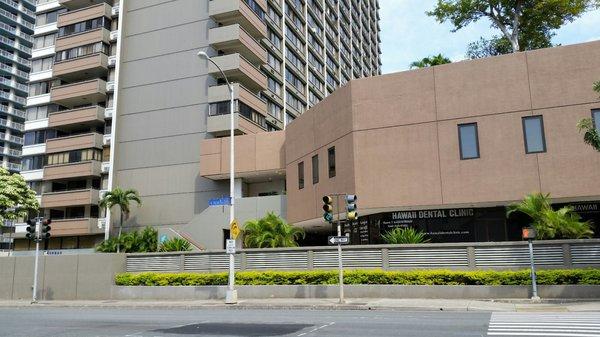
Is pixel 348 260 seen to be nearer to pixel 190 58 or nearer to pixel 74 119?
pixel 190 58

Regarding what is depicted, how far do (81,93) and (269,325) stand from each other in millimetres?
49764

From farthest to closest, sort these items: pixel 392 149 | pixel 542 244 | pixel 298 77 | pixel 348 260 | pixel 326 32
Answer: pixel 326 32, pixel 298 77, pixel 392 149, pixel 348 260, pixel 542 244

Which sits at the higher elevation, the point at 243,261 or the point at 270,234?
the point at 270,234

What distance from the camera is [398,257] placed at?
23719mm

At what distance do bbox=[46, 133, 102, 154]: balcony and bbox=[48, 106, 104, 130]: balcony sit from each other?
5.45 feet

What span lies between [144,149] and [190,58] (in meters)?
10.0

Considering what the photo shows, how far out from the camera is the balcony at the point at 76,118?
56.4 meters

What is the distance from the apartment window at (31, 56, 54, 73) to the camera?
63125mm

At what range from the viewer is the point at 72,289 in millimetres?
30562

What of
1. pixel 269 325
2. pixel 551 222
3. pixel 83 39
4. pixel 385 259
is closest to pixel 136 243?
pixel 83 39

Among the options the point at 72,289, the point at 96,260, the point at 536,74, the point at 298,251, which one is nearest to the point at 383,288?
the point at 298,251

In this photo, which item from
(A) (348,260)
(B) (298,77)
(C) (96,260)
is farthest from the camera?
(B) (298,77)

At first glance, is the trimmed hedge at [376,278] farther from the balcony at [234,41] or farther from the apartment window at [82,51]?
the apartment window at [82,51]

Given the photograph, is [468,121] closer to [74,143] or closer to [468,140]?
[468,140]
